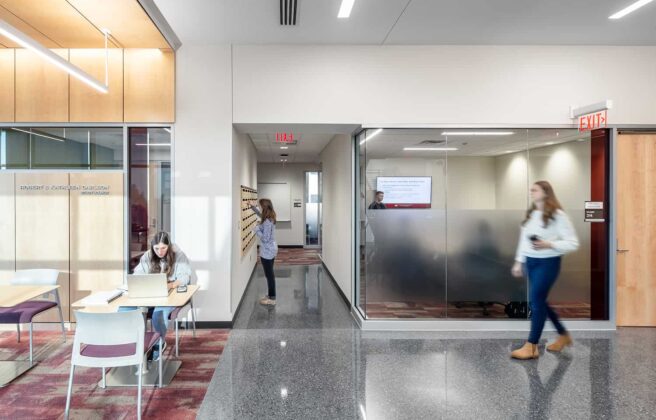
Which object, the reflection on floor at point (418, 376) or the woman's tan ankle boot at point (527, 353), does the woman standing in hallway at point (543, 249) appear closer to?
the woman's tan ankle boot at point (527, 353)

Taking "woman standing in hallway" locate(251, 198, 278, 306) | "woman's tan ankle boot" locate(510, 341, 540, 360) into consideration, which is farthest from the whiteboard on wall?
"woman's tan ankle boot" locate(510, 341, 540, 360)

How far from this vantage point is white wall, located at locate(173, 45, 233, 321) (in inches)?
176

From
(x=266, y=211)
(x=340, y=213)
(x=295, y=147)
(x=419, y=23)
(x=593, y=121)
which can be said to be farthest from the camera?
(x=295, y=147)

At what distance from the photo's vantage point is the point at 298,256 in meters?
10.9

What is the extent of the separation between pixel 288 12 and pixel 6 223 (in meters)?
4.31

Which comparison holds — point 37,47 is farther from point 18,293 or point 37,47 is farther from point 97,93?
point 18,293

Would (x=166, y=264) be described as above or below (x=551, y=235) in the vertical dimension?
below

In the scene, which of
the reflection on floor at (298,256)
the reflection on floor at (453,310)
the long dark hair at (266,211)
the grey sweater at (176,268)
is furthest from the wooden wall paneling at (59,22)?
Answer: the reflection on floor at (298,256)

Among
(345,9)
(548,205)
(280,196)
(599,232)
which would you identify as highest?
(345,9)

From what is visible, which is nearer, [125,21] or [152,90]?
[125,21]

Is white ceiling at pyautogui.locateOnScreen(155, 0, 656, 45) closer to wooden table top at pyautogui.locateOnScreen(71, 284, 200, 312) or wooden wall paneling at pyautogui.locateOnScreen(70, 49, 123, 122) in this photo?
wooden wall paneling at pyautogui.locateOnScreen(70, 49, 123, 122)

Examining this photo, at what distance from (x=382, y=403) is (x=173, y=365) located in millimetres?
2003

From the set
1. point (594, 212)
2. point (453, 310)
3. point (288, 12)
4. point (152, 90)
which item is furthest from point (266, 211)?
point (594, 212)

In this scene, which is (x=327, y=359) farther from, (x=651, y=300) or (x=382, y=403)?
(x=651, y=300)
